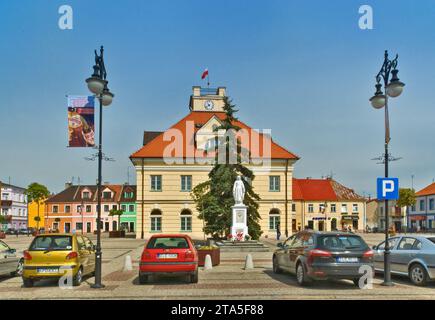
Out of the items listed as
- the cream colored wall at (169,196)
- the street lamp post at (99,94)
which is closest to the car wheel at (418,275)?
the street lamp post at (99,94)

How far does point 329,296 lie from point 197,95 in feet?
159

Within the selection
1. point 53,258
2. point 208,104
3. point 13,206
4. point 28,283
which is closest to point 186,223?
point 208,104

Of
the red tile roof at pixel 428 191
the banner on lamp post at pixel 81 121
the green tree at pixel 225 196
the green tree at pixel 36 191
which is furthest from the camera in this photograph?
the red tile roof at pixel 428 191

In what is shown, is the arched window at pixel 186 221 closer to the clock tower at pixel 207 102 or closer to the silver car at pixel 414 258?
the clock tower at pixel 207 102

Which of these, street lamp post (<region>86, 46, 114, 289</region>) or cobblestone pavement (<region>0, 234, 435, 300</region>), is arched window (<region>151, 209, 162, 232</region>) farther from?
street lamp post (<region>86, 46, 114, 289</region>)

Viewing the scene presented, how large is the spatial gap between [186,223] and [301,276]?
3465 cm

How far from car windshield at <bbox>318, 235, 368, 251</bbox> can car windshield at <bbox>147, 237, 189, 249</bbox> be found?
378cm

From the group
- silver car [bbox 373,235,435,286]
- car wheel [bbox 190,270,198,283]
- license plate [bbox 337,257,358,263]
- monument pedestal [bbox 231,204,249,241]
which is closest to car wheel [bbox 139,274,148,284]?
car wheel [bbox 190,270,198,283]

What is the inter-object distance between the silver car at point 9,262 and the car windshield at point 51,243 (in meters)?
2.13

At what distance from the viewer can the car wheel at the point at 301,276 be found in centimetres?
1192

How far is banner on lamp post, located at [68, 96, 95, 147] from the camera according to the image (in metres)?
13.1

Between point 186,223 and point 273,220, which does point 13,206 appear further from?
point 273,220
